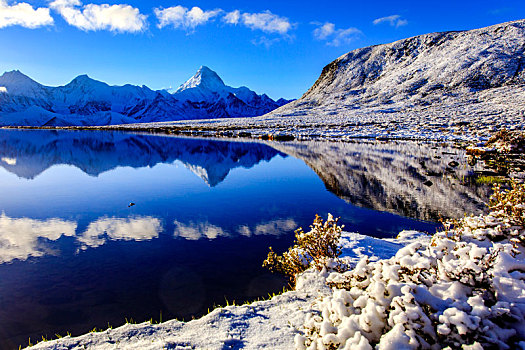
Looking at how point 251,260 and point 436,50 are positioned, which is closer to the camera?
point 251,260

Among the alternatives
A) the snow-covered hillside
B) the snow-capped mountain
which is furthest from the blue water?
the snow-capped mountain

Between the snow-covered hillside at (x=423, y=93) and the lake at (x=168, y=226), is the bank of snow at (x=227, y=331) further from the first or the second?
the snow-covered hillside at (x=423, y=93)

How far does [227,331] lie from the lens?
18.1ft

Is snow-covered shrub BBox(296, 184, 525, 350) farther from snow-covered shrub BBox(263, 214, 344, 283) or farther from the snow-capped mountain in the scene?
the snow-capped mountain

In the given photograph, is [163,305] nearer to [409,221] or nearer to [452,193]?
[409,221]

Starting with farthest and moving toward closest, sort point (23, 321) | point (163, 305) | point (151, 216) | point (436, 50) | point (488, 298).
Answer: point (436, 50)
point (151, 216)
point (163, 305)
point (23, 321)
point (488, 298)

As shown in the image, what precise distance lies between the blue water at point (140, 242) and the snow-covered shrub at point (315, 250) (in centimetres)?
52

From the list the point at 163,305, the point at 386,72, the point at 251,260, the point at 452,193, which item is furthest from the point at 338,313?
the point at 386,72

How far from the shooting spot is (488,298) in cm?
364

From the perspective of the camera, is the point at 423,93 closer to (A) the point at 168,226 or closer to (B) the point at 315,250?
(A) the point at 168,226

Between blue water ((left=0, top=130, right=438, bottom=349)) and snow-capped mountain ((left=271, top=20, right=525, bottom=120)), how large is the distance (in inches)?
3335

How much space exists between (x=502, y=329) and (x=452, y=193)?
16322 millimetres

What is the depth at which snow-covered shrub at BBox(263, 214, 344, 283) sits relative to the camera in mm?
7656

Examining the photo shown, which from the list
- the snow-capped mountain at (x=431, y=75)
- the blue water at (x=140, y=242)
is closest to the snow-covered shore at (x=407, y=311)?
the blue water at (x=140, y=242)
